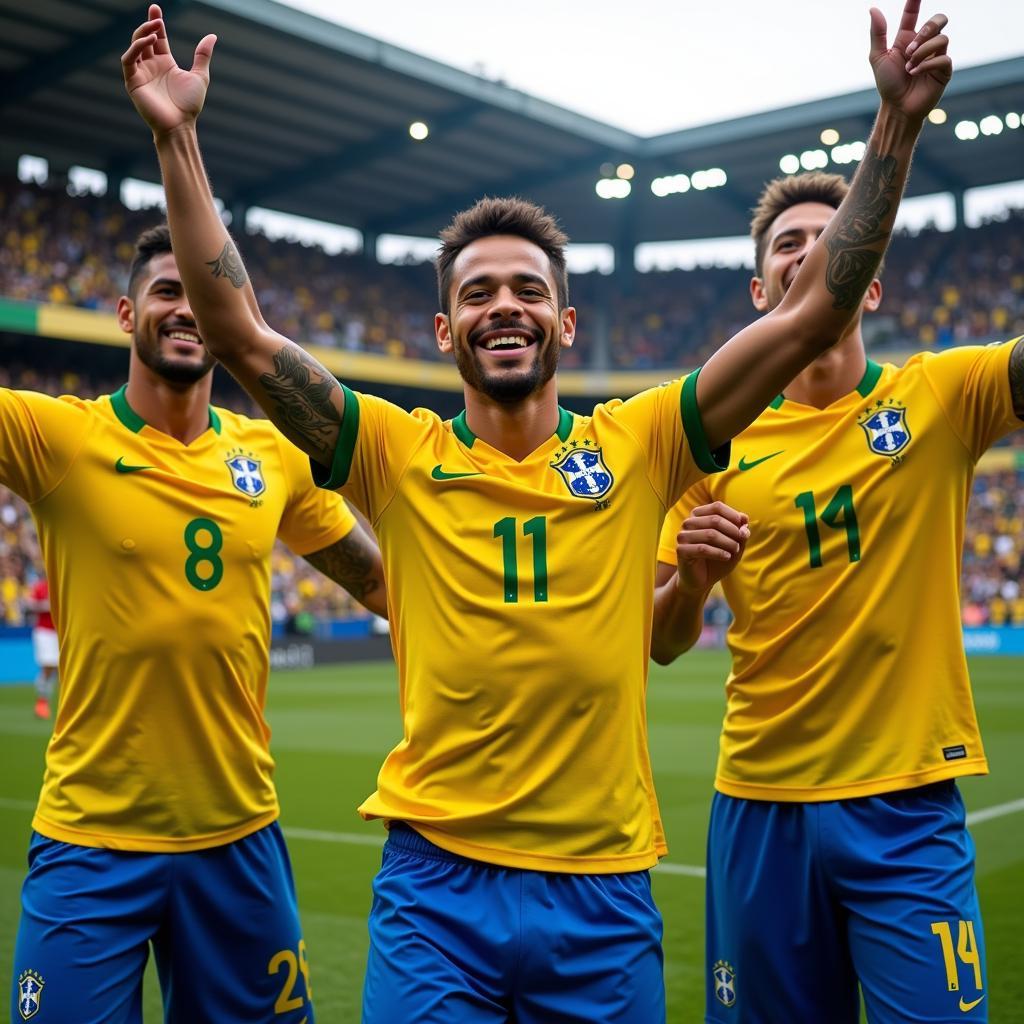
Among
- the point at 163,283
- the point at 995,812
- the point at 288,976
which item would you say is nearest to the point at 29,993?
the point at 288,976

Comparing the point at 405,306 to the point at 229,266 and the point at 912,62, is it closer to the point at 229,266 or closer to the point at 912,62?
the point at 229,266

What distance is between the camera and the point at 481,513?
2803 mm

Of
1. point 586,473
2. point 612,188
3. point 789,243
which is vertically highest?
point 612,188

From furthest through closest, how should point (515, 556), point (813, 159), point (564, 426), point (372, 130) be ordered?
point (813, 159) → point (372, 130) → point (564, 426) → point (515, 556)

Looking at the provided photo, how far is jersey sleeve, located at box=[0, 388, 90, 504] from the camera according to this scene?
347cm

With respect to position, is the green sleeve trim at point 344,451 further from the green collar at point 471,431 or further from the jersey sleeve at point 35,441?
the jersey sleeve at point 35,441

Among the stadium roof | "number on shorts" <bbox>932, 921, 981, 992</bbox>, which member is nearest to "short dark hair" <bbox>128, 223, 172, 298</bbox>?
"number on shorts" <bbox>932, 921, 981, 992</bbox>

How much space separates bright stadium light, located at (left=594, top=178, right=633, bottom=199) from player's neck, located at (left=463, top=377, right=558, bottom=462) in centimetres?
3421

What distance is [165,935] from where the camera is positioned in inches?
132

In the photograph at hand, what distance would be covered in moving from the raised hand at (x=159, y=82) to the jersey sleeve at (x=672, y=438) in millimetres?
1158

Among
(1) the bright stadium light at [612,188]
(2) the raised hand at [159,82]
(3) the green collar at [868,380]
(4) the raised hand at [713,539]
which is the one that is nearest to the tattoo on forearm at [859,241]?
(4) the raised hand at [713,539]

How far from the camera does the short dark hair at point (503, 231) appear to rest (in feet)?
9.93

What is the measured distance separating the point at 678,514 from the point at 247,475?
52.0 inches

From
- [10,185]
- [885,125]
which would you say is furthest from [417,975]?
[10,185]
